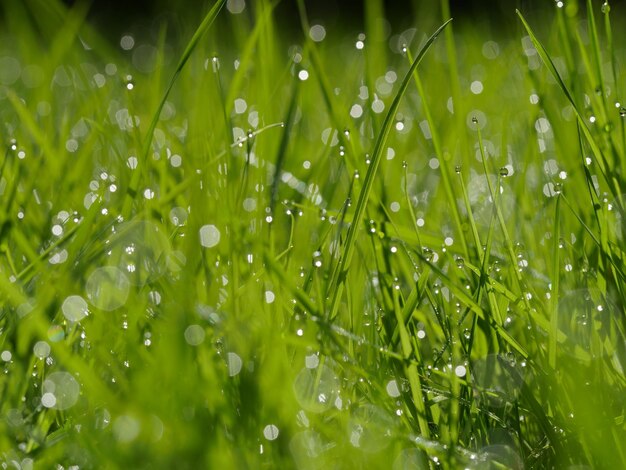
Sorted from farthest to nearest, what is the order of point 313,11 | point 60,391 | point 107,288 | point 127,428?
point 313,11
point 107,288
point 60,391
point 127,428

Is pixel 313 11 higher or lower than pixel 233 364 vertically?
lower

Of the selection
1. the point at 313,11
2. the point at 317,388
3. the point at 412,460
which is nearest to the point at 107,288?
the point at 317,388

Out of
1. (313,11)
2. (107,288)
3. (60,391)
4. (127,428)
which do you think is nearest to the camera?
(127,428)

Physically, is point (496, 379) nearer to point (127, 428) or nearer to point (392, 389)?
point (392, 389)

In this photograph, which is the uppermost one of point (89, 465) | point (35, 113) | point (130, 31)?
point (89, 465)

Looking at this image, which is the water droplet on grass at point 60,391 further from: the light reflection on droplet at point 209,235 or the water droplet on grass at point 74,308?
the light reflection on droplet at point 209,235

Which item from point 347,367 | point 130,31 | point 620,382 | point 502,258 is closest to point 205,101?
point 502,258

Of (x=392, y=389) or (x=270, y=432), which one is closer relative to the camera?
(x=270, y=432)

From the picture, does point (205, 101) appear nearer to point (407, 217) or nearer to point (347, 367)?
point (407, 217)

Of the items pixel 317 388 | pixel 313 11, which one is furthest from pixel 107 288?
pixel 313 11

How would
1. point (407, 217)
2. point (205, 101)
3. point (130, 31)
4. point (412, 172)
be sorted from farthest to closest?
point (130, 31) → point (412, 172) → point (205, 101) → point (407, 217)
